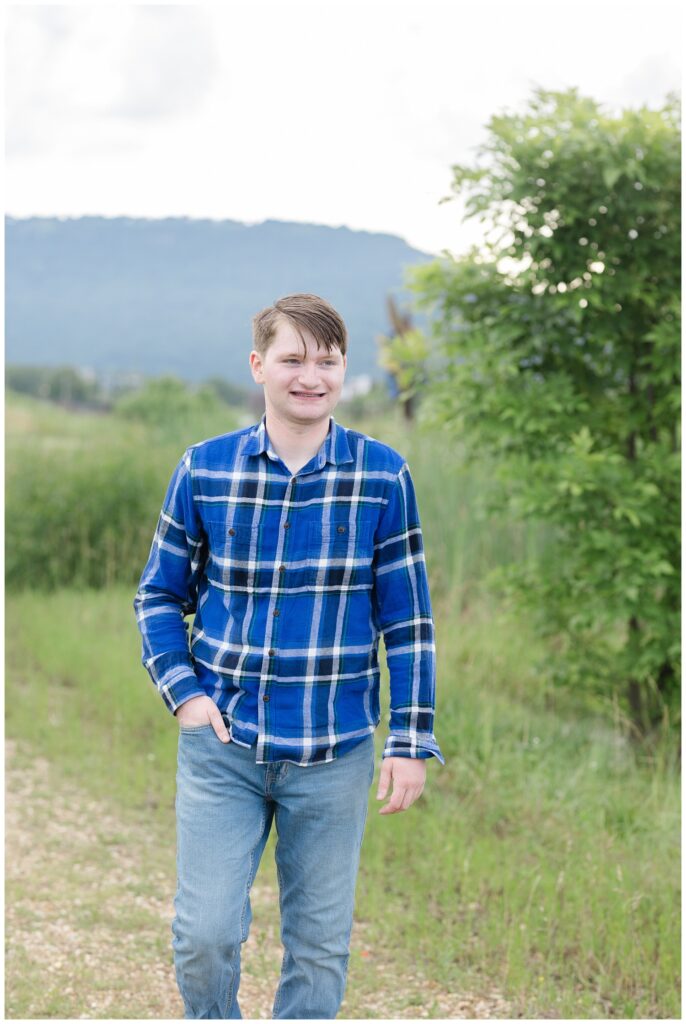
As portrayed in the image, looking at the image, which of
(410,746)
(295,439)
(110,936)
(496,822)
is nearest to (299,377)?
(295,439)

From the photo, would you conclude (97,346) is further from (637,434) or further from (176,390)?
(637,434)

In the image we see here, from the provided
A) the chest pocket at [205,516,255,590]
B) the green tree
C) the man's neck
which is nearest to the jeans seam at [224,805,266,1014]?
the chest pocket at [205,516,255,590]

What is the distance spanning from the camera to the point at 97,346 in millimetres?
55312

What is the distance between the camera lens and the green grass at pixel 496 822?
3.36 meters

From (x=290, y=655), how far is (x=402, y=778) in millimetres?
353

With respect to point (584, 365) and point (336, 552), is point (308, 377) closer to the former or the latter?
point (336, 552)

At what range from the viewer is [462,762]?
4.73 metres

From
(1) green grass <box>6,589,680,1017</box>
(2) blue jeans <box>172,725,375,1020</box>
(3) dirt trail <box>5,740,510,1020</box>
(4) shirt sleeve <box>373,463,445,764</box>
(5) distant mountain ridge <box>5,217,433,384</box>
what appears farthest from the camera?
(5) distant mountain ridge <box>5,217,433,384</box>

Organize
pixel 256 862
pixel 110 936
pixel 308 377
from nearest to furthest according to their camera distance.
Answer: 1. pixel 308 377
2. pixel 256 862
3. pixel 110 936

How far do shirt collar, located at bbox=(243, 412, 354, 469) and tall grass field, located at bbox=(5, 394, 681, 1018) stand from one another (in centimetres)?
193

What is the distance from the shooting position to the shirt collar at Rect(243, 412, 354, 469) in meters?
2.27

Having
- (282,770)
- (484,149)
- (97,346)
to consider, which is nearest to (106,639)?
(484,149)

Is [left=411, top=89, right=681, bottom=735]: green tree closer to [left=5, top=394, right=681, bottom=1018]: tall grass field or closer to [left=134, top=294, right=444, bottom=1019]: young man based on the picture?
[left=5, top=394, right=681, bottom=1018]: tall grass field

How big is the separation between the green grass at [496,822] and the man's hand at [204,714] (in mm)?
1643
